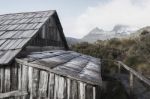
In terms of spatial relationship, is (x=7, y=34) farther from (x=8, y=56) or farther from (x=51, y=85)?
(x=51, y=85)

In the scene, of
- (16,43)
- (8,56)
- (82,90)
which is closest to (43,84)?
(82,90)

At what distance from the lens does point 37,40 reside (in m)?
13.6

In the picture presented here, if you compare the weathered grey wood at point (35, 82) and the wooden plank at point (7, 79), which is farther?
the wooden plank at point (7, 79)

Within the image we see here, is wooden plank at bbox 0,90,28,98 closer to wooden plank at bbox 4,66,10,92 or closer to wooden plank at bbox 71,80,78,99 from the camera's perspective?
wooden plank at bbox 4,66,10,92

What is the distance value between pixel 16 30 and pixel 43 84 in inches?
196

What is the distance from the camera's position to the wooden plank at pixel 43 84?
8891 millimetres

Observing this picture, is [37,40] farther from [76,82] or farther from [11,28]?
[76,82]

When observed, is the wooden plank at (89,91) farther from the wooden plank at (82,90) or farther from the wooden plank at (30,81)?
the wooden plank at (30,81)

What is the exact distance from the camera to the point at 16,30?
13.0m

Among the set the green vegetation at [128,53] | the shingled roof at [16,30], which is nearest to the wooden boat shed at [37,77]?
the shingled roof at [16,30]

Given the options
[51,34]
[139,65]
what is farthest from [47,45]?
[139,65]

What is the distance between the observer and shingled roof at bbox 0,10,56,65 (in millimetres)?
10220

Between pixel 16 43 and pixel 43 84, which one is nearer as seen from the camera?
pixel 43 84

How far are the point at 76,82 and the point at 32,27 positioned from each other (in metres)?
5.64
